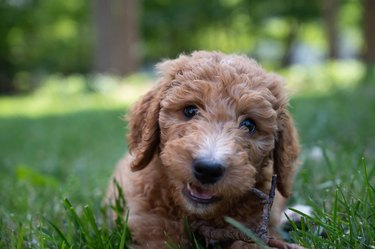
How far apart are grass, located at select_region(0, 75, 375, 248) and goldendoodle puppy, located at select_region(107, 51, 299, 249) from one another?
0.69 feet

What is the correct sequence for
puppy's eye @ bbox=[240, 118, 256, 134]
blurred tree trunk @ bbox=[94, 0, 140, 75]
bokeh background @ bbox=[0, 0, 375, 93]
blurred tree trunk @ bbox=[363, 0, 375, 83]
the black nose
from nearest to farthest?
the black nose, puppy's eye @ bbox=[240, 118, 256, 134], blurred tree trunk @ bbox=[94, 0, 140, 75], bokeh background @ bbox=[0, 0, 375, 93], blurred tree trunk @ bbox=[363, 0, 375, 83]

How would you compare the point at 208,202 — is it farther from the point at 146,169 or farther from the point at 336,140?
the point at 336,140

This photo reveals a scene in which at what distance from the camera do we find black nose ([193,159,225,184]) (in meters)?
2.68

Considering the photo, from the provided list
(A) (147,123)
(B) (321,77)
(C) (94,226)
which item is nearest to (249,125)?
(A) (147,123)

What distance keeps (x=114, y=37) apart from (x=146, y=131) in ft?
53.5

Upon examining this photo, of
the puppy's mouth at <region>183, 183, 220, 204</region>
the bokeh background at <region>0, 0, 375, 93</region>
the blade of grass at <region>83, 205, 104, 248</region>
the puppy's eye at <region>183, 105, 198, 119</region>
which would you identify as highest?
the puppy's eye at <region>183, 105, 198, 119</region>

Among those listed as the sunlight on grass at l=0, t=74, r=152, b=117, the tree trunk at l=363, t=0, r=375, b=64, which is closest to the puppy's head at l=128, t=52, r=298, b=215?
the sunlight on grass at l=0, t=74, r=152, b=117

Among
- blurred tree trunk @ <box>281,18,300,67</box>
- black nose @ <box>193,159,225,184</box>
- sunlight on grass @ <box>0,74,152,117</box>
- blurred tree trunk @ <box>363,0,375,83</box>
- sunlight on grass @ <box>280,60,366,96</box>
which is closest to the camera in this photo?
black nose @ <box>193,159,225,184</box>

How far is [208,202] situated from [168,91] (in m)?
0.83

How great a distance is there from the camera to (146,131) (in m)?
3.44

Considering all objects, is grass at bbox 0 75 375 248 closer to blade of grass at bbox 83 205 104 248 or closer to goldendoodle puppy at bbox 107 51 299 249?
blade of grass at bbox 83 205 104 248

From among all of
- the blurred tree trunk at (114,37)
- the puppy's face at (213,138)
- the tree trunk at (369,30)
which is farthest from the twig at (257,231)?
the tree trunk at (369,30)

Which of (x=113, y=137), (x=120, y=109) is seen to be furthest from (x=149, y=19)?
(x=113, y=137)

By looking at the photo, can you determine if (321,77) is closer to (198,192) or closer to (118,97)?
(118,97)
